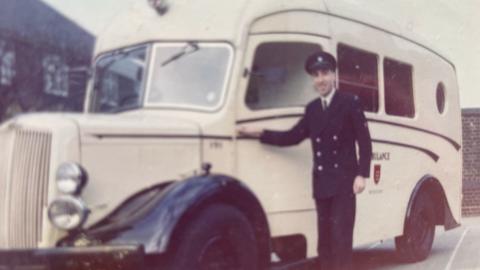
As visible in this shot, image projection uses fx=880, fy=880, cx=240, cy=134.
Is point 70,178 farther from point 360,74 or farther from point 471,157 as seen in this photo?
point 471,157

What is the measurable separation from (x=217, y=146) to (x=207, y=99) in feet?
1.03

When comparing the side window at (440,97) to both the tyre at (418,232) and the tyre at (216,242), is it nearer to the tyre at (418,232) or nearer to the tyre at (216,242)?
the tyre at (418,232)

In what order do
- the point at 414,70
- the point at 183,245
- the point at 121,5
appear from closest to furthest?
1. the point at 183,245
2. the point at 121,5
3. the point at 414,70

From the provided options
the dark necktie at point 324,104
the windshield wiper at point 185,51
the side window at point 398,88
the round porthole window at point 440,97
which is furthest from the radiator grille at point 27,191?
the round porthole window at point 440,97

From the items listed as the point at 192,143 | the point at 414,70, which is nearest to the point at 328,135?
the point at 192,143

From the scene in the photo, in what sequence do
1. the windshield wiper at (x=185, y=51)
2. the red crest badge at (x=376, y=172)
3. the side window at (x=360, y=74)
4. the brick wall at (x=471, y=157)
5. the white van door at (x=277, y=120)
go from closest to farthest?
1. the windshield wiper at (x=185, y=51)
2. the white van door at (x=277, y=120)
3. the side window at (x=360, y=74)
4. the red crest badge at (x=376, y=172)
5. the brick wall at (x=471, y=157)

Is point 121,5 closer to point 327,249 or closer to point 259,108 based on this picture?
point 259,108

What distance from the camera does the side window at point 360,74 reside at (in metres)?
6.34

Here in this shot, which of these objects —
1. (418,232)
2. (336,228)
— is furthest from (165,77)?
(418,232)

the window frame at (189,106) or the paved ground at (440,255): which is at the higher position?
the window frame at (189,106)

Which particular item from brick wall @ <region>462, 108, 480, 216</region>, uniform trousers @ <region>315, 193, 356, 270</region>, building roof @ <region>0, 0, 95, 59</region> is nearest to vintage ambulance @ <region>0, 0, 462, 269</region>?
uniform trousers @ <region>315, 193, 356, 270</region>

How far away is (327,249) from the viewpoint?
5938mm

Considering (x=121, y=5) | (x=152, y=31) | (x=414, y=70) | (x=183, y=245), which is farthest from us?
(x=414, y=70)

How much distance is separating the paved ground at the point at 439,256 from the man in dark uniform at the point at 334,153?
1440mm
